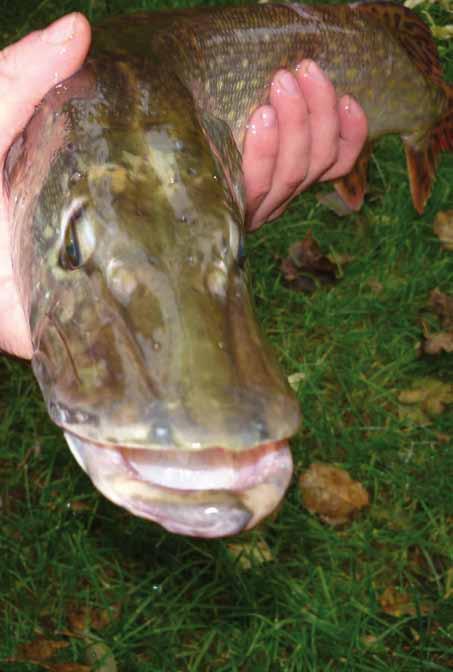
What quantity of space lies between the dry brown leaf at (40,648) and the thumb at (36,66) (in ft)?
5.07

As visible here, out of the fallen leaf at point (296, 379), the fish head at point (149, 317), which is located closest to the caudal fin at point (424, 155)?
the fallen leaf at point (296, 379)

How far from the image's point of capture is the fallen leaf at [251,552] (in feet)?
10.0

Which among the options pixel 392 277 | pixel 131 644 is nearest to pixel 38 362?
pixel 131 644

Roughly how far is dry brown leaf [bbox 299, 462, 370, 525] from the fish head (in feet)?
5.09

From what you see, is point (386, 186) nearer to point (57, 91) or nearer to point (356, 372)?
point (356, 372)

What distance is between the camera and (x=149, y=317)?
1.66 meters

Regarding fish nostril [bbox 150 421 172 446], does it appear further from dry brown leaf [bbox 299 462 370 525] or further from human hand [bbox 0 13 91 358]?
dry brown leaf [bbox 299 462 370 525]

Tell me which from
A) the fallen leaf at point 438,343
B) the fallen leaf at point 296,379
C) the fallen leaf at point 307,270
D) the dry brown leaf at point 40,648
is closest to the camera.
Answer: the dry brown leaf at point 40,648

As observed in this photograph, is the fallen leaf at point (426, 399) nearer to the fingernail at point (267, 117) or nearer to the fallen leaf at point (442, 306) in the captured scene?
the fallen leaf at point (442, 306)

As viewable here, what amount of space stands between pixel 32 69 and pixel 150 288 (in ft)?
2.56

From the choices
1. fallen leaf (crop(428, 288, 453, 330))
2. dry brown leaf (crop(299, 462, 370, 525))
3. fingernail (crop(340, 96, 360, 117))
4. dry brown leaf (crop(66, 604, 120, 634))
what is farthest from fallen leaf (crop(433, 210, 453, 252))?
dry brown leaf (crop(66, 604, 120, 634))

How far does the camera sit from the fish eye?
1817 mm

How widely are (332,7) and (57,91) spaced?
127 cm

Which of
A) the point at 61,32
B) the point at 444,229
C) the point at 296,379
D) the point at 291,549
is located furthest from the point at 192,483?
the point at 444,229
